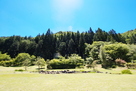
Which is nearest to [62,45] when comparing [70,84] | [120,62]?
[120,62]

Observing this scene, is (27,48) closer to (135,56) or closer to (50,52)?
(50,52)

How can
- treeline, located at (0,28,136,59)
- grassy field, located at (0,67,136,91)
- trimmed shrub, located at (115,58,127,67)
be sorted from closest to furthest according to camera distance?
1. grassy field, located at (0,67,136,91)
2. trimmed shrub, located at (115,58,127,67)
3. treeline, located at (0,28,136,59)

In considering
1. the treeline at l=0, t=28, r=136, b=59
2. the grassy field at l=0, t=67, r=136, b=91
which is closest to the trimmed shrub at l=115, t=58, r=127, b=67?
the grassy field at l=0, t=67, r=136, b=91

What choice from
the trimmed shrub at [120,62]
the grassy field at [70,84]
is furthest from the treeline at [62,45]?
the grassy field at [70,84]

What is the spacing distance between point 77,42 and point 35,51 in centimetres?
2521

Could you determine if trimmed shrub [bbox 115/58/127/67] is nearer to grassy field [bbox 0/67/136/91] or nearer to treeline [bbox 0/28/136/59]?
grassy field [bbox 0/67/136/91]

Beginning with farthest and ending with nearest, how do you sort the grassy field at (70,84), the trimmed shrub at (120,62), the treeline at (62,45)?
the treeline at (62,45)
the trimmed shrub at (120,62)
the grassy field at (70,84)

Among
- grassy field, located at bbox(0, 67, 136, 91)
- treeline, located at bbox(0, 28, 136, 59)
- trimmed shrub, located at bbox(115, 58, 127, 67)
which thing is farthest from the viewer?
treeline, located at bbox(0, 28, 136, 59)

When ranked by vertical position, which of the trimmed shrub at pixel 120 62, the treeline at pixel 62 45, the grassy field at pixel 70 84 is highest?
the treeline at pixel 62 45

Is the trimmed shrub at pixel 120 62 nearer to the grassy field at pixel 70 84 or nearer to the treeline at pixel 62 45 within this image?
the grassy field at pixel 70 84

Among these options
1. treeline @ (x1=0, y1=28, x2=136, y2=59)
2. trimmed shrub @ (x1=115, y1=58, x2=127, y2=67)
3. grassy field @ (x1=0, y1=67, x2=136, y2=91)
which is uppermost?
treeline @ (x1=0, y1=28, x2=136, y2=59)

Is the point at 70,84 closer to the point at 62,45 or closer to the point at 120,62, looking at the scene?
the point at 120,62

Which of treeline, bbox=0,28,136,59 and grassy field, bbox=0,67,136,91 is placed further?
treeline, bbox=0,28,136,59

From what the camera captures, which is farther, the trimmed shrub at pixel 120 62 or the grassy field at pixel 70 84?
the trimmed shrub at pixel 120 62
